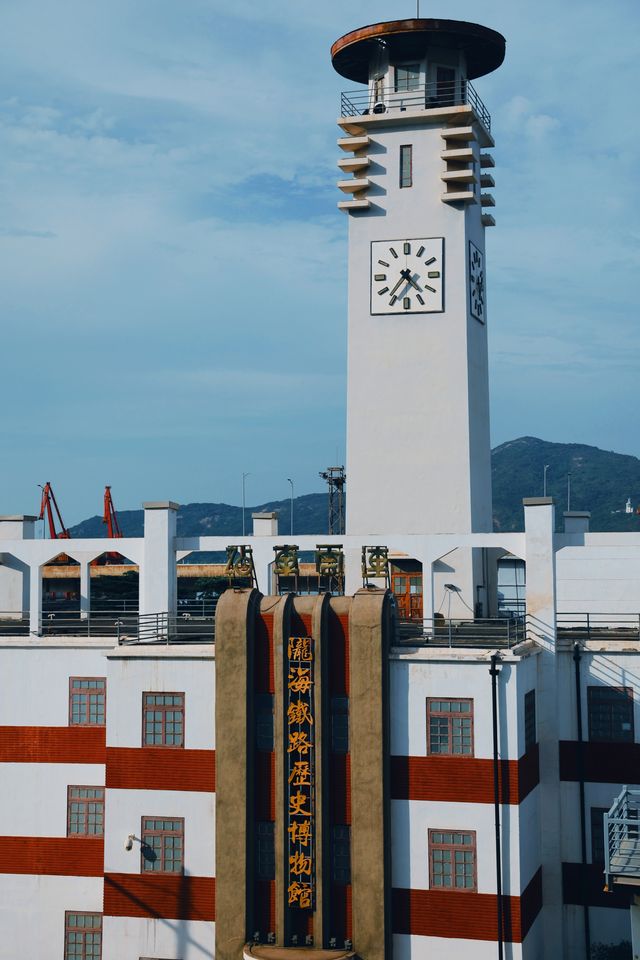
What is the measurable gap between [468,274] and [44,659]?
23.8 meters

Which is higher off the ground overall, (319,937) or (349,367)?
(349,367)

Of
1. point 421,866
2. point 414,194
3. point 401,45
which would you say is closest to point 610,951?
point 421,866

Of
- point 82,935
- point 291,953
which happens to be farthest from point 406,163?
point 82,935

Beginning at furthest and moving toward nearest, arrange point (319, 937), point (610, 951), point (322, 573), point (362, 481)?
point (362, 481) < point (322, 573) < point (610, 951) < point (319, 937)

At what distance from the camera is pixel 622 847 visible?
1405 inches

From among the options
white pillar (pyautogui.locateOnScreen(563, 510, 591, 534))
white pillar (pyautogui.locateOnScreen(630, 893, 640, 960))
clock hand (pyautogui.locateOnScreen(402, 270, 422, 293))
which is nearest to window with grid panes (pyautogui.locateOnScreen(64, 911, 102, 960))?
white pillar (pyautogui.locateOnScreen(630, 893, 640, 960))

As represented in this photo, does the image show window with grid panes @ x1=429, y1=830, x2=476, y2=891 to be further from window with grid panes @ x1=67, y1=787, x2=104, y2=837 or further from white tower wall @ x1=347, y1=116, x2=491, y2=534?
white tower wall @ x1=347, y1=116, x2=491, y2=534

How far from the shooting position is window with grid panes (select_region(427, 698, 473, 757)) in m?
38.6

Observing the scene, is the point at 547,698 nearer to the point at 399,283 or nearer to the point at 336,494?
the point at 399,283

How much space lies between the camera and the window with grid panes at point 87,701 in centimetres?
4603

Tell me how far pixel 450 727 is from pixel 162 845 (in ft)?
35.5

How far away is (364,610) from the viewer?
39.2 m

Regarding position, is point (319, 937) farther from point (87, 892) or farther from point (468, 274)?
point (468, 274)

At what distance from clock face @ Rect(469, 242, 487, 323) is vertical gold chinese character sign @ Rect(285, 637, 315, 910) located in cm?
1964
